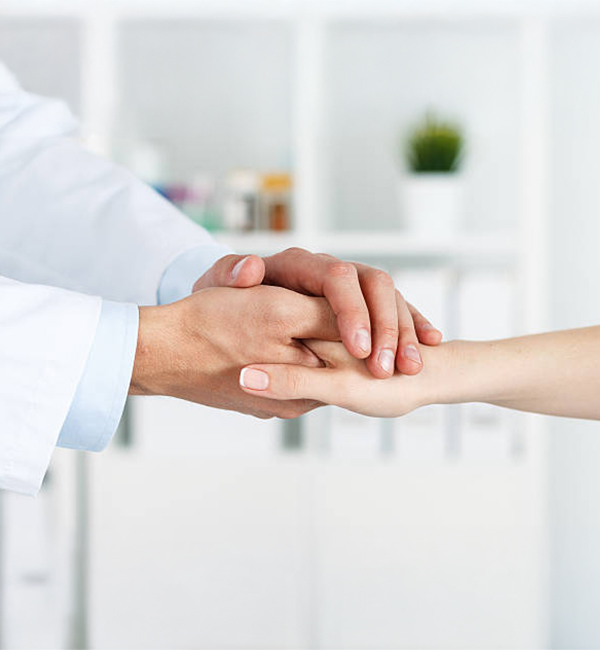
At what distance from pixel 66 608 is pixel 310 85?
4.34 feet

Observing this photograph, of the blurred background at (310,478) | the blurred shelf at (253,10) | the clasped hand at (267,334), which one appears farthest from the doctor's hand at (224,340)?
the blurred shelf at (253,10)

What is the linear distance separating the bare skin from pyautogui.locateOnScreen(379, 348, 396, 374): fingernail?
0.04 m

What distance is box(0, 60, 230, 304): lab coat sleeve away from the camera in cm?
114

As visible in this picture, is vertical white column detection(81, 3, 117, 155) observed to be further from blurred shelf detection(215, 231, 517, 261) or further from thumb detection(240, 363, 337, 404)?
thumb detection(240, 363, 337, 404)

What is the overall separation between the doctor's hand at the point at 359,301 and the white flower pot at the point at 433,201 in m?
0.84

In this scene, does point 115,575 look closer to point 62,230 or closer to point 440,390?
point 62,230

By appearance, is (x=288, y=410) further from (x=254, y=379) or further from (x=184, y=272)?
(x=184, y=272)

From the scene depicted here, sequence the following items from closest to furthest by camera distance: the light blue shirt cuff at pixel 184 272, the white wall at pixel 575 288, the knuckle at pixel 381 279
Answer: the knuckle at pixel 381 279
the light blue shirt cuff at pixel 184 272
the white wall at pixel 575 288

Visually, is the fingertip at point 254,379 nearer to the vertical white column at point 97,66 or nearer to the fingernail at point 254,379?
the fingernail at point 254,379

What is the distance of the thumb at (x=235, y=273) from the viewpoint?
927 mm

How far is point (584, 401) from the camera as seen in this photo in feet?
3.35

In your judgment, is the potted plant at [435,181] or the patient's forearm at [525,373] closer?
the patient's forearm at [525,373]

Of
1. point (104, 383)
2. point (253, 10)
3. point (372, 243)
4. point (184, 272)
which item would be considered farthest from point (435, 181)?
point (104, 383)

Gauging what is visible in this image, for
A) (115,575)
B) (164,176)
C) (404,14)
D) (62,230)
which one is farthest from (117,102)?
(115,575)
